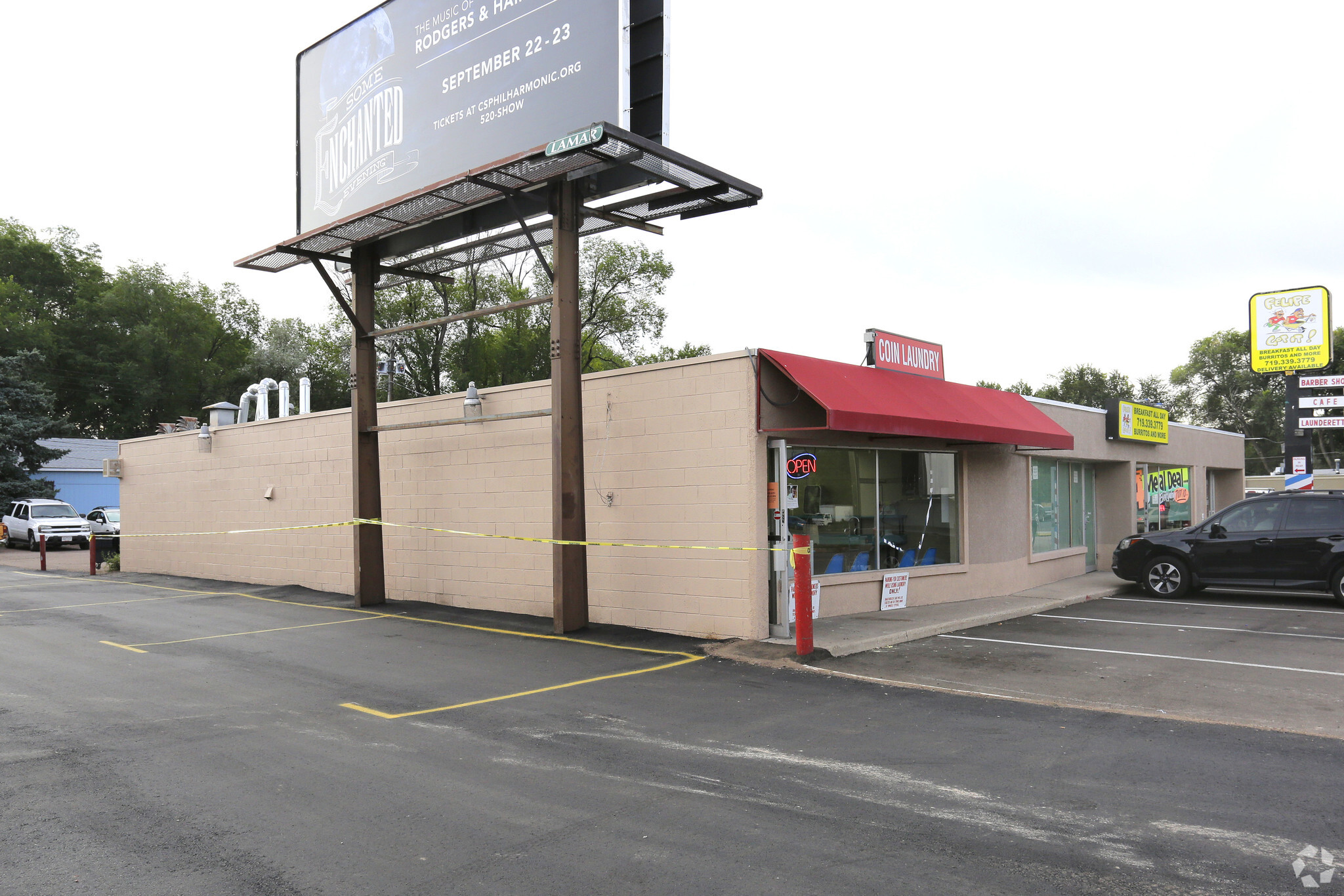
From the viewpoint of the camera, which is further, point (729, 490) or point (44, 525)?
point (44, 525)

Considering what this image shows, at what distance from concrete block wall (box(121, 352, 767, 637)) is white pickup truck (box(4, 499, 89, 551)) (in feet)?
54.2

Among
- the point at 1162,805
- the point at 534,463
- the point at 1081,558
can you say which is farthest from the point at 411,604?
the point at 1081,558

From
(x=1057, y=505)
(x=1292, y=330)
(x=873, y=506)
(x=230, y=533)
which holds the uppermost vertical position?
(x=1292, y=330)

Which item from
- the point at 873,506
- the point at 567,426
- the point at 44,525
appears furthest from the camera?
the point at 44,525

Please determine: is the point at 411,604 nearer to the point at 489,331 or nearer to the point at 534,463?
the point at 534,463

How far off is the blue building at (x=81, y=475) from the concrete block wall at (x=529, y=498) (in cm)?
3082

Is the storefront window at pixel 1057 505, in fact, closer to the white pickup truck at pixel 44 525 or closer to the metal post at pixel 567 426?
the metal post at pixel 567 426

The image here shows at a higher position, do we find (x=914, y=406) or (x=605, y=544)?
(x=914, y=406)

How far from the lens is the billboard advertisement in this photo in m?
11.1

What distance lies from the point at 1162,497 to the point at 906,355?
1212 centimetres

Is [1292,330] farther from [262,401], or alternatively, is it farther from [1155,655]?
[262,401]

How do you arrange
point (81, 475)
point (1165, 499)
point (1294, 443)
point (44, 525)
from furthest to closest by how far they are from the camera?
1. point (81, 475)
2. point (44, 525)
3. point (1294, 443)
4. point (1165, 499)

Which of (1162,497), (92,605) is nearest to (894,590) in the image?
(1162,497)

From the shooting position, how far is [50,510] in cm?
3328
